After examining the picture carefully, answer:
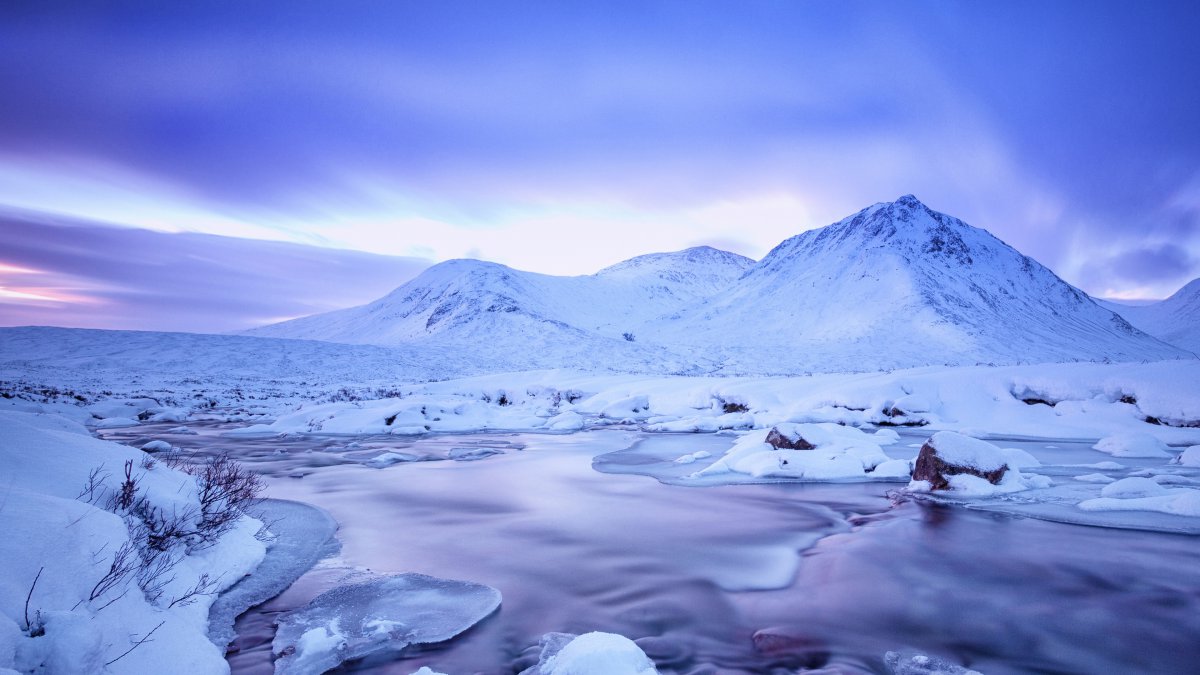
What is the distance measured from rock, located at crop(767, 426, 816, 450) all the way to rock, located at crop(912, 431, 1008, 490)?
3.20 meters

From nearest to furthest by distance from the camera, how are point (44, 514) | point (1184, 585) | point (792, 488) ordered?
point (44, 514) → point (1184, 585) → point (792, 488)

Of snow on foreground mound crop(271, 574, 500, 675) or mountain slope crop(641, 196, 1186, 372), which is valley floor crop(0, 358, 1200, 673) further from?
mountain slope crop(641, 196, 1186, 372)

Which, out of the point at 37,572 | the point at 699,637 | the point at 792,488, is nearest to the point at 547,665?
the point at 699,637

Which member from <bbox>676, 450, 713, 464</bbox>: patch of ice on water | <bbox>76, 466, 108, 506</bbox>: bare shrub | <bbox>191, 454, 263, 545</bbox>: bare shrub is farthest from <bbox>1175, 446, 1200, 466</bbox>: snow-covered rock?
<bbox>76, 466, 108, 506</bbox>: bare shrub

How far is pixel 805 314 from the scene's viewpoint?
349 feet

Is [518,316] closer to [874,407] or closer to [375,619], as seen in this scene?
[874,407]

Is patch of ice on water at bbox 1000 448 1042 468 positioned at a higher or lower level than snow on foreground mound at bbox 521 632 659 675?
higher

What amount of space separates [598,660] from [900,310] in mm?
105992

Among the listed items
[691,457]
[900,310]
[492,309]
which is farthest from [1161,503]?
[492,309]

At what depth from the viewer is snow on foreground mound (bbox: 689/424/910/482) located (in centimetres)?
1330

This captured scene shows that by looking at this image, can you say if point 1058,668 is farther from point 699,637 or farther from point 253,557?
point 253,557

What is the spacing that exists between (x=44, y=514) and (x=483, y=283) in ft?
410

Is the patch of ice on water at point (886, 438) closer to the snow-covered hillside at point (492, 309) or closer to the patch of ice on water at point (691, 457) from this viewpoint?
the patch of ice on water at point (691, 457)

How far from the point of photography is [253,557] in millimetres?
6879
